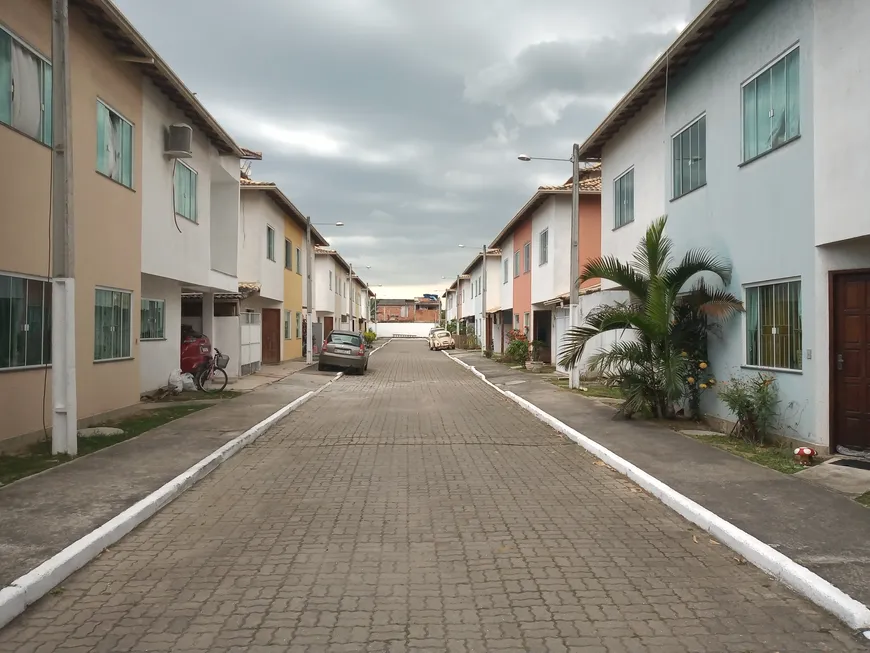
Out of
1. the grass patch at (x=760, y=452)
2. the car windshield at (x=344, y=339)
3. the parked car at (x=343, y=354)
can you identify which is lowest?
the grass patch at (x=760, y=452)

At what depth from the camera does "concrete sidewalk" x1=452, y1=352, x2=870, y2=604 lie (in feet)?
16.4

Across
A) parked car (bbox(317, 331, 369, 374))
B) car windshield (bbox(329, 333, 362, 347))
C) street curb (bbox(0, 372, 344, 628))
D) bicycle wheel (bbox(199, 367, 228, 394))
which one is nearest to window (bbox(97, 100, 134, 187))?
street curb (bbox(0, 372, 344, 628))

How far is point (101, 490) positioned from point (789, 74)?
9581 millimetres

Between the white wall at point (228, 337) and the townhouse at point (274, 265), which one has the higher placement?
the townhouse at point (274, 265)

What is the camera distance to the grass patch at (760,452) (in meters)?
8.18

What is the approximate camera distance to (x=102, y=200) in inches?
452

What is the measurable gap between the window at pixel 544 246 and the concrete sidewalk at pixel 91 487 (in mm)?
16195

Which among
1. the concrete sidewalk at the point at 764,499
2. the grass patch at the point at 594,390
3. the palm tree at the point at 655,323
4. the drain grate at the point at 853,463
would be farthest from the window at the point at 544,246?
the drain grate at the point at 853,463

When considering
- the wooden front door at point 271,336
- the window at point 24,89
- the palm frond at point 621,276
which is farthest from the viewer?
the wooden front door at point 271,336

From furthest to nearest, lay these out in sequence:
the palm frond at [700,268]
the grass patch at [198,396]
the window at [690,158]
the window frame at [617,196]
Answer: the window frame at [617,196] → the grass patch at [198,396] → the window at [690,158] → the palm frond at [700,268]

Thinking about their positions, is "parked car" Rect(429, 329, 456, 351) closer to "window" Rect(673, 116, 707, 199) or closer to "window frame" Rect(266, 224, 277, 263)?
"window frame" Rect(266, 224, 277, 263)

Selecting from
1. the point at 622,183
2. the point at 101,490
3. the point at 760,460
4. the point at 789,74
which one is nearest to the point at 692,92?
the point at 789,74

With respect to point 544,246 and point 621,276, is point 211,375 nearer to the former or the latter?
point 621,276

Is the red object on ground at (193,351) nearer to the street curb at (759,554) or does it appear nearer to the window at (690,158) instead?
the window at (690,158)
